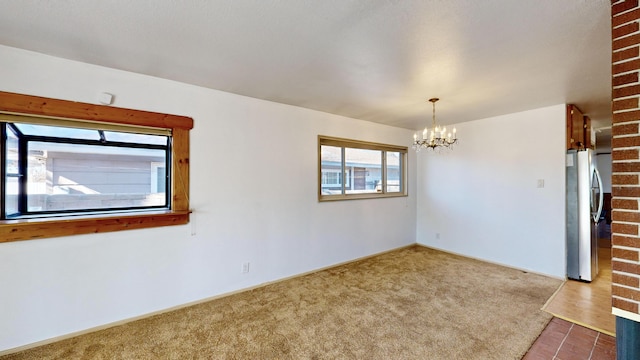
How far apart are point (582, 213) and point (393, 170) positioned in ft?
8.76

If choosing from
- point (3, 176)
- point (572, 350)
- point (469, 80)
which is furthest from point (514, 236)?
point (3, 176)

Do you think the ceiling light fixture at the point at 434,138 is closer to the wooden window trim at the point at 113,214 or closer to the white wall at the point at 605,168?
the wooden window trim at the point at 113,214

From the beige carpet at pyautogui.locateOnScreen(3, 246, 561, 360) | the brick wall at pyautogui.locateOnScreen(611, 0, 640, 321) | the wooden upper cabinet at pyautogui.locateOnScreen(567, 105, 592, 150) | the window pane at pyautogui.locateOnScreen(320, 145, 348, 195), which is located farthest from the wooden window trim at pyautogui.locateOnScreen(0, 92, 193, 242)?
the wooden upper cabinet at pyautogui.locateOnScreen(567, 105, 592, 150)

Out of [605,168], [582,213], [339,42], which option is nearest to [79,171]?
[339,42]

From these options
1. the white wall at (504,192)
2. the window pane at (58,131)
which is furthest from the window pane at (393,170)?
the window pane at (58,131)

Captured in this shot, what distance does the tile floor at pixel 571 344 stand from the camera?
75.0 inches

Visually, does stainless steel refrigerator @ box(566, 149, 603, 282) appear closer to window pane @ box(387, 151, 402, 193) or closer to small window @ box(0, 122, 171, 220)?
window pane @ box(387, 151, 402, 193)

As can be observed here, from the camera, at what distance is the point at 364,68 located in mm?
2299

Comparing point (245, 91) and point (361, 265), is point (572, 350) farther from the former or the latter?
point (245, 91)

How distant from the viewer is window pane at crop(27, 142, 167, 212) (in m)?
2.20

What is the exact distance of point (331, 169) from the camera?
405 cm

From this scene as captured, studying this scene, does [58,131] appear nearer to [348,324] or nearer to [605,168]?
[348,324]

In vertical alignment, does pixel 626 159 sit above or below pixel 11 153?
below

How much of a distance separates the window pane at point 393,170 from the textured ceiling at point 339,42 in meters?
2.06
